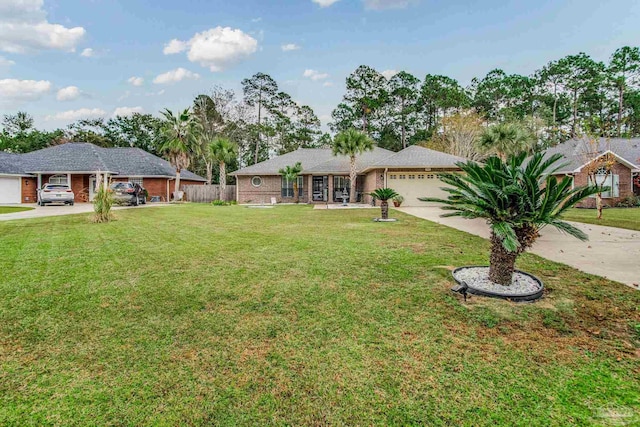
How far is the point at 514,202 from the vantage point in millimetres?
3910

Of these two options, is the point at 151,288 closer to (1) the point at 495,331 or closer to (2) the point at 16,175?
(1) the point at 495,331

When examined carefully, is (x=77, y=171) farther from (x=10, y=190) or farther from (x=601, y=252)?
(x=601, y=252)

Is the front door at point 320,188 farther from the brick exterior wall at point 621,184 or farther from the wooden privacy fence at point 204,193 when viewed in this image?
the brick exterior wall at point 621,184

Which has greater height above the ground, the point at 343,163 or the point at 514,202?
the point at 343,163

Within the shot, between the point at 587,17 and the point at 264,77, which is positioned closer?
the point at 587,17

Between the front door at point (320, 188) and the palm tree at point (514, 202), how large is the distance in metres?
21.7

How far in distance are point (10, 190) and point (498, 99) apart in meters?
50.8

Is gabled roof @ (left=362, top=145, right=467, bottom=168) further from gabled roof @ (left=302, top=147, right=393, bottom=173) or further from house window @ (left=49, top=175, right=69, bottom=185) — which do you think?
house window @ (left=49, top=175, right=69, bottom=185)

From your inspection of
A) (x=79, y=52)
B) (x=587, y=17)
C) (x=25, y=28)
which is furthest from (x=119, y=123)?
(x=587, y=17)

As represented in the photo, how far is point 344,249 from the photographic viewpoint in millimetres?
6645

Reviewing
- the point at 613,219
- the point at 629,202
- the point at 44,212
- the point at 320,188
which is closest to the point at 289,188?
the point at 320,188

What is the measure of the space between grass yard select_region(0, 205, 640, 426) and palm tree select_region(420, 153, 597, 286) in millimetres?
686

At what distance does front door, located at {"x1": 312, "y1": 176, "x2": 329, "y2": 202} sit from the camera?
25.9 metres

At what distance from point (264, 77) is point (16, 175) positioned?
27.1 meters
